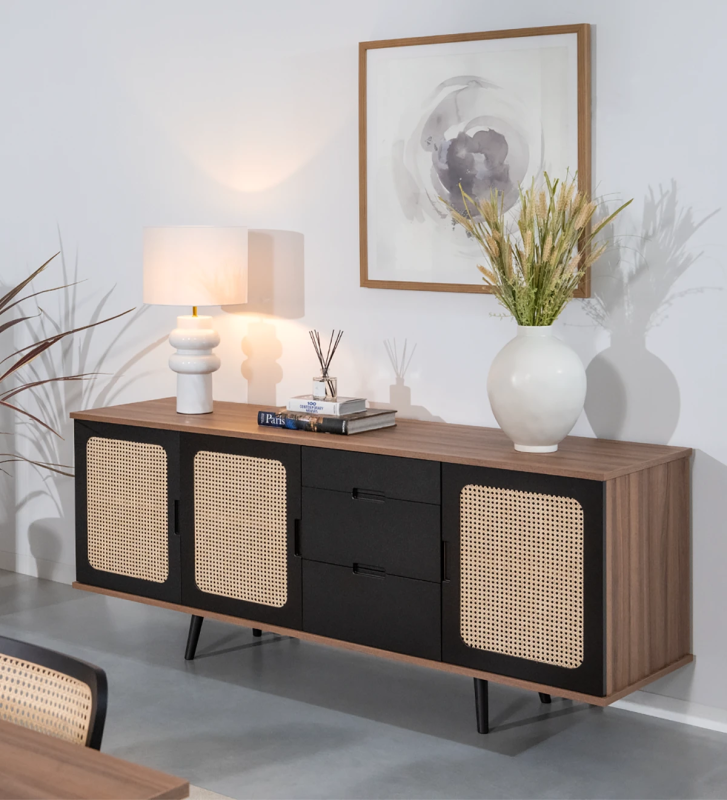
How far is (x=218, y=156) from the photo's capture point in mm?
3848

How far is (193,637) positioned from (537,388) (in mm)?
1494

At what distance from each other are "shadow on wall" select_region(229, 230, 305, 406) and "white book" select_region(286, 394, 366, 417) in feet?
1.59

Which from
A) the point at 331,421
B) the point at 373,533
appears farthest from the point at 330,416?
the point at 373,533

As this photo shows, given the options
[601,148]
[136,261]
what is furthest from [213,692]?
[601,148]

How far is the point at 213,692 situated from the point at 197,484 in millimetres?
623

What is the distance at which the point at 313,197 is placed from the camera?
3.63m

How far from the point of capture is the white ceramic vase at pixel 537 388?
109 inches

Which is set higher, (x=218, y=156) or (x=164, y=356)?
(x=218, y=156)

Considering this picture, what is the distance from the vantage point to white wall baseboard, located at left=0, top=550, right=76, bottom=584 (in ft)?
14.8

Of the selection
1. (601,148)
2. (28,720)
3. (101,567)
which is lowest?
(101,567)

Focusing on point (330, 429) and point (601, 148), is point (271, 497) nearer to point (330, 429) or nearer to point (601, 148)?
point (330, 429)

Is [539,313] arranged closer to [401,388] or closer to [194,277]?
[401,388]

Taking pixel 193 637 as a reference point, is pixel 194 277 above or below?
above

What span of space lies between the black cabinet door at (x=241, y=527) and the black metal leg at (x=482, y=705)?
1.84ft
